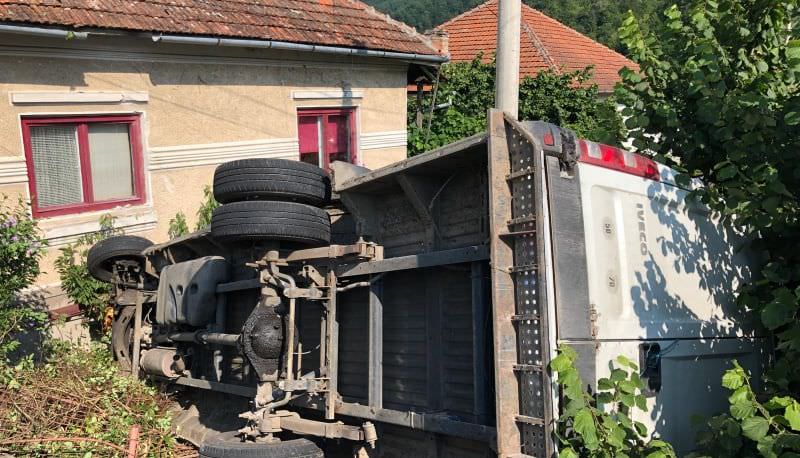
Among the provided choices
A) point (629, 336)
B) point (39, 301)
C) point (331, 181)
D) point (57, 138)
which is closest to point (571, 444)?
point (629, 336)

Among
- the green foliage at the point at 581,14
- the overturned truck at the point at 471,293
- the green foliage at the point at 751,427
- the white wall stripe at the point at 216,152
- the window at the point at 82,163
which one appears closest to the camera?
the green foliage at the point at 751,427

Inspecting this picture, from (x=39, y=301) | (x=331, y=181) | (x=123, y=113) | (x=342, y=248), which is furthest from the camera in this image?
(x=123, y=113)

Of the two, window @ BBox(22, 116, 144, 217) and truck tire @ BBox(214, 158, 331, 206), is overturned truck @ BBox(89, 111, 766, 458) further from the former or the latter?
window @ BBox(22, 116, 144, 217)

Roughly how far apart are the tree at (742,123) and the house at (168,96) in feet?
21.1

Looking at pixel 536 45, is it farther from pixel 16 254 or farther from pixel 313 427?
pixel 313 427

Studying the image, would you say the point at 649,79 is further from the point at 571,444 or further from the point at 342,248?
the point at 571,444

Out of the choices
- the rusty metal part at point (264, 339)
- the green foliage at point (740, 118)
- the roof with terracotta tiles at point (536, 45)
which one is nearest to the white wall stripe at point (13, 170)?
the rusty metal part at point (264, 339)

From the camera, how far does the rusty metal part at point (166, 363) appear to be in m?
7.92

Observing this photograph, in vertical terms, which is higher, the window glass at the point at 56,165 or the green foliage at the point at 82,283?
the window glass at the point at 56,165

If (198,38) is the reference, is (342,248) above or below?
below

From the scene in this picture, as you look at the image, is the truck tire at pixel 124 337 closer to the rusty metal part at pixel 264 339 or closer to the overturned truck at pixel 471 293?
the overturned truck at pixel 471 293

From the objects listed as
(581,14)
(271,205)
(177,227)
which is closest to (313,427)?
(271,205)

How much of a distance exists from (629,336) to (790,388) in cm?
98

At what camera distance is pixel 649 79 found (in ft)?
22.2
